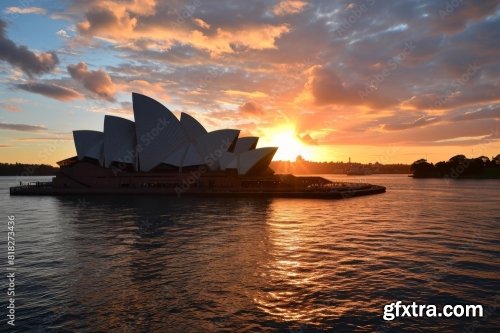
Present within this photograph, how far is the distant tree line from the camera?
156 meters

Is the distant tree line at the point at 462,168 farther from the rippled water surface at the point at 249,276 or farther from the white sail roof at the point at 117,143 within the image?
the rippled water surface at the point at 249,276

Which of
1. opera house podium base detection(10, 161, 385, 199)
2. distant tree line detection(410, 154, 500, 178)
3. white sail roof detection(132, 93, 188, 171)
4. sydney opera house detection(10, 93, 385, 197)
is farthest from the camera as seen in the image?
distant tree line detection(410, 154, 500, 178)

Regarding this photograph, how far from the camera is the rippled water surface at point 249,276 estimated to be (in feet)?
34.1

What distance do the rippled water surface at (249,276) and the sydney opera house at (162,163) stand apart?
3805cm

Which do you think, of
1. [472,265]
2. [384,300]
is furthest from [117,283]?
[472,265]

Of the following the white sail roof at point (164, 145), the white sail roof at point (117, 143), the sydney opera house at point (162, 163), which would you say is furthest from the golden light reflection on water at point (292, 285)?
→ the white sail roof at point (117, 143)

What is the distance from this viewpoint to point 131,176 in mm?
69250

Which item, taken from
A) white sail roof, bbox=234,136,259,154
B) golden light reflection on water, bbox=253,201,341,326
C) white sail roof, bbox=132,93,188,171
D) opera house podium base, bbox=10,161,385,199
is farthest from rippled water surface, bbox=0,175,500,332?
white sail roof, bbox=234,136,259,154

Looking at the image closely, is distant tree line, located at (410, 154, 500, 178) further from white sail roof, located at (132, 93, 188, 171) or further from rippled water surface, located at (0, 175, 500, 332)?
rippled water surface, located at (0, 175, 500, 332)

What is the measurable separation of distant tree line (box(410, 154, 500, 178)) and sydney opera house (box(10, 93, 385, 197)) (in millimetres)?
105641

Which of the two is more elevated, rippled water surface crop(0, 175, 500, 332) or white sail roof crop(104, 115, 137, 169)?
white sail roof crop(104, 115, 137, 169)

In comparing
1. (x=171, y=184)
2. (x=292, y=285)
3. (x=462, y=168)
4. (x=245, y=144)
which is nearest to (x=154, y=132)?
(x=171, y=184)

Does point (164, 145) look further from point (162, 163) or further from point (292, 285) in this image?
point (292, 285)

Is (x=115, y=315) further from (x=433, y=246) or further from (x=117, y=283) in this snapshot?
(x=433, y=246)
